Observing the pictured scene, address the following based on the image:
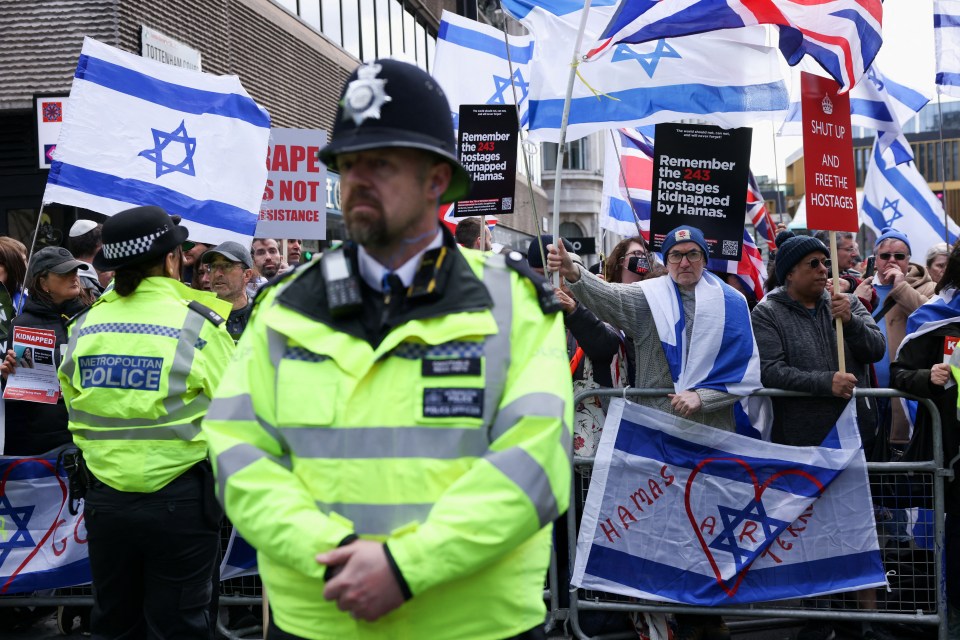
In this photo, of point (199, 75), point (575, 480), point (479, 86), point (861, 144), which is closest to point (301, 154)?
point (199, 75)

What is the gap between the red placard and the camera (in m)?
5.66

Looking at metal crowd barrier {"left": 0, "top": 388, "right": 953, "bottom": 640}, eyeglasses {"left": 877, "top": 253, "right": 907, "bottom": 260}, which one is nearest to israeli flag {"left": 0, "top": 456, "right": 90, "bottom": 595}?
metal crowd barrier {"left": 0, "top": 388, "right": 953, "bottom": 640}

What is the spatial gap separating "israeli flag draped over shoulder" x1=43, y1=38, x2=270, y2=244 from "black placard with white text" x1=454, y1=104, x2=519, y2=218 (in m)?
2.11

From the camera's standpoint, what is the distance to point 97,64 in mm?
6066

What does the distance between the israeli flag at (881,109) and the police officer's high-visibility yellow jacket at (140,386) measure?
413 centimetres

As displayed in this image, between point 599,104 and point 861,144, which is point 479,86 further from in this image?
point 861,144

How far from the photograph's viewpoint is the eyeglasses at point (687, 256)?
5.53 metres

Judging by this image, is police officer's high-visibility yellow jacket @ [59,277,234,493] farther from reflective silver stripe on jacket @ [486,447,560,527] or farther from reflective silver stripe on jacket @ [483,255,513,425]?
reflective silver stripe on jacket @ [486,447,560,527]

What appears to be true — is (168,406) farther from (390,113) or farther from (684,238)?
(684,238)

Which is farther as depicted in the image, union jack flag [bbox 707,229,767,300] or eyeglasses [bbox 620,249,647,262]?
union jack flag [bbox 707,229,767,300]

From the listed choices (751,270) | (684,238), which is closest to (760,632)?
(684,238)

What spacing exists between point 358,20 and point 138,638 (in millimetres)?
19699

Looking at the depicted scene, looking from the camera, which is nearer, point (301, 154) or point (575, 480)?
point (575, 480)

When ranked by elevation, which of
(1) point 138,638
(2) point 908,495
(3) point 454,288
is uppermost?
(3) point 454,288
